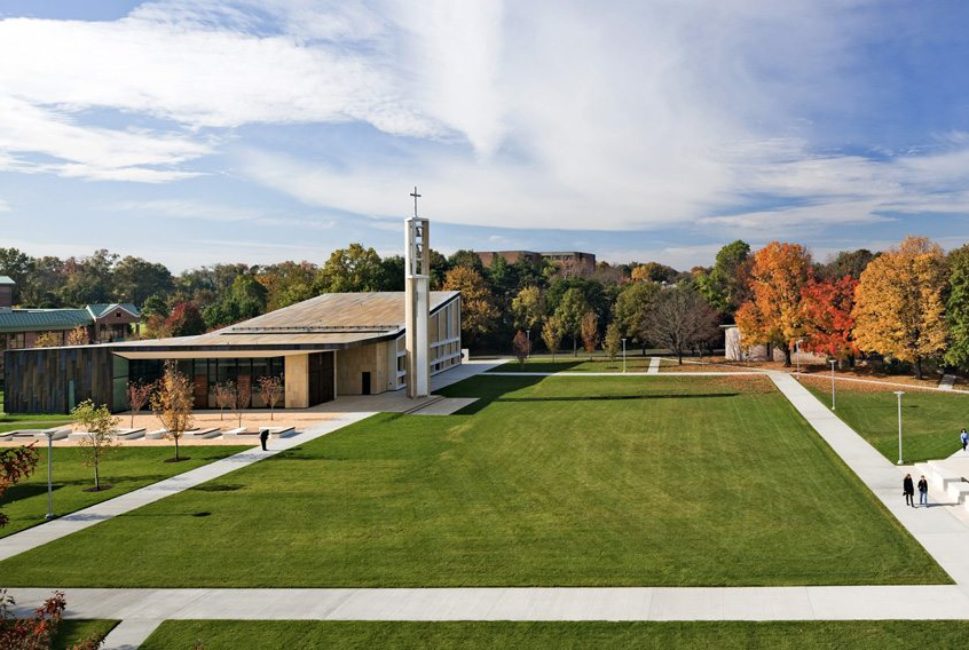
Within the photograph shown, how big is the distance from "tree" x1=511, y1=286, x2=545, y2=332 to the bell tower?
39661 mm

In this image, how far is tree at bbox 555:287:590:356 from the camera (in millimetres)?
88812

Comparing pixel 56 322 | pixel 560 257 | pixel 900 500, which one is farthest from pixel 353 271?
pixel 560 257

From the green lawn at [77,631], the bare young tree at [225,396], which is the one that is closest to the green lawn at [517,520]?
the green lawn at [77,631]

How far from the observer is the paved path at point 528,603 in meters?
16.1

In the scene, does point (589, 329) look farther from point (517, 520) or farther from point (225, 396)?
point (517, 520)

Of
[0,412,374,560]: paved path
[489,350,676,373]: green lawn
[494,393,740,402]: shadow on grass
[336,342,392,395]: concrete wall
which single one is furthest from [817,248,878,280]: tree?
[0,412,374,560]: paved path

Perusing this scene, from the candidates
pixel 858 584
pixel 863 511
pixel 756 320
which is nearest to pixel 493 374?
pixel 756 320

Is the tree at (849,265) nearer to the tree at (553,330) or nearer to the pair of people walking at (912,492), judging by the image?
the tree at (553,330)

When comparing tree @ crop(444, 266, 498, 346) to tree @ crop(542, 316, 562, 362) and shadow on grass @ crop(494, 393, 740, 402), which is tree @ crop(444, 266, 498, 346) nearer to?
tree @ crop(542, 316, 562, 362)

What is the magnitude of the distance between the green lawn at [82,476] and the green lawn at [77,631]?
8.76 m

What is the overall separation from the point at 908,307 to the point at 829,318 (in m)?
6.85

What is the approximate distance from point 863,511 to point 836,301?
45098 mm

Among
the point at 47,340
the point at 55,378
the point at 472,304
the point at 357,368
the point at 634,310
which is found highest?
the point at 472,304

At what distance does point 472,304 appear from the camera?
88.4 meters
